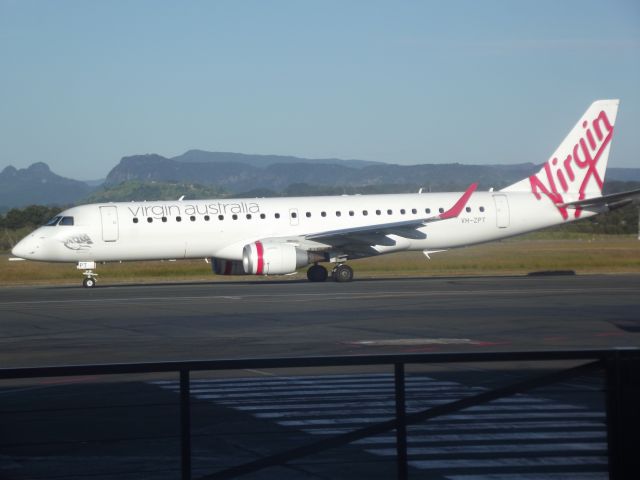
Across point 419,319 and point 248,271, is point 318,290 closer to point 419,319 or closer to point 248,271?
point 248,271

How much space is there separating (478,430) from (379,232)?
1058 inches

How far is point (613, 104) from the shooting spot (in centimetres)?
3559

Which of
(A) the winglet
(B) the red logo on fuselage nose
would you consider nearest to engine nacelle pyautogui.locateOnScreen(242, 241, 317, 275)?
(A) the winglet

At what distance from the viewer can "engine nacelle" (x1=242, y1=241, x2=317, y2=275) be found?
3041 cm

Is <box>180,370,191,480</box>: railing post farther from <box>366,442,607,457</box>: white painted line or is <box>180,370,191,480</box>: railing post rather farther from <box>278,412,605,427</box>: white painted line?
<box>366,442,607,457</box>: white painted line

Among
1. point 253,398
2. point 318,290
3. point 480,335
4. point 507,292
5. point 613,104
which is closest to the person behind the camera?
point 253,398

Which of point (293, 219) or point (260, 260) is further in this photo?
point (293, 219)

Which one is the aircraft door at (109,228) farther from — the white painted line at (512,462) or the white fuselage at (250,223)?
the white painted line at (512,462)

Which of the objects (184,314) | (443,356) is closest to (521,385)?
(443,356)

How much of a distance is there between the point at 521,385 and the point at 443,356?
1.89 ft

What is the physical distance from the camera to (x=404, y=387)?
17.3 ft

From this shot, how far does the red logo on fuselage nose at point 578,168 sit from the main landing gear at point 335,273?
25.1ft

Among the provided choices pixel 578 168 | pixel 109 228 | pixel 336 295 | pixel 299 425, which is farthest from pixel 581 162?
pixel 299 425

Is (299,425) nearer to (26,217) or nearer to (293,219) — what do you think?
(293,219)
